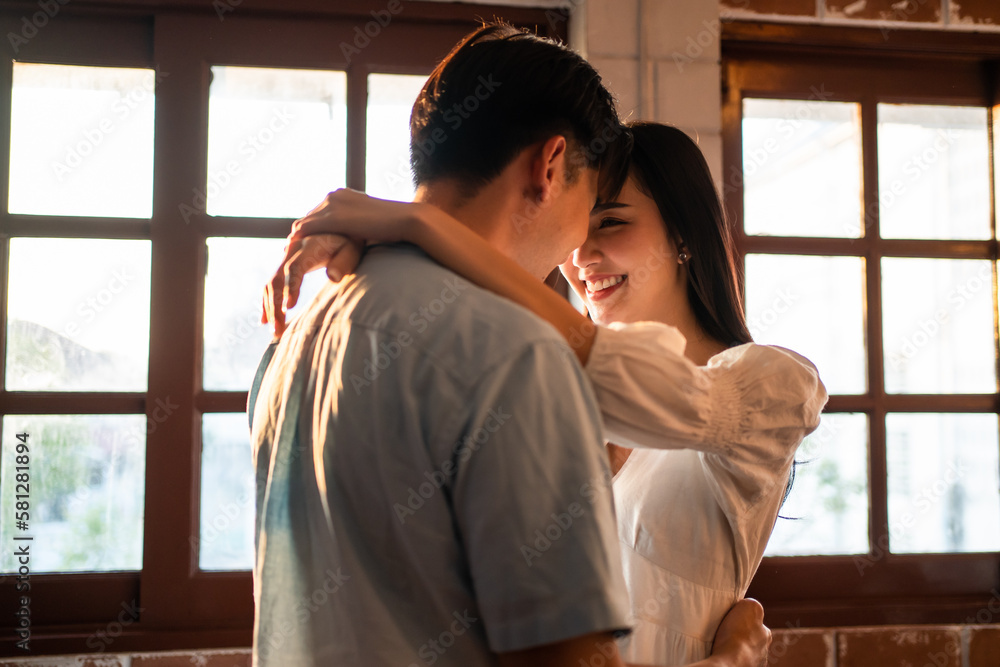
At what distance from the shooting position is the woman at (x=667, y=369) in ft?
2.53

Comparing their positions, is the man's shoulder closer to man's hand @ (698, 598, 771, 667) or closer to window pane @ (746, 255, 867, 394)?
man's hand @ (698, 598, 771, 667)

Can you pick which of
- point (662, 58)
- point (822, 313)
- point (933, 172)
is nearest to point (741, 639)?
Result: point (822, 313)

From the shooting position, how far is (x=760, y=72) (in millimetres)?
2096

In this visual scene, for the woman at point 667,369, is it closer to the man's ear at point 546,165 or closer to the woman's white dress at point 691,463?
the woman's white dress at point 691,463

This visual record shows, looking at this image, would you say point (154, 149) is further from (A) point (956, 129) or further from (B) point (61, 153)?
(A) point (956, 129)

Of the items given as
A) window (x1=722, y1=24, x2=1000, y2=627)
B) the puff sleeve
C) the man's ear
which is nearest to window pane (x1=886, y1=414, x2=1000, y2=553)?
window (x1=722, y1=24, x2=1000, y2=627)

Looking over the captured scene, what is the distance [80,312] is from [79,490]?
18.1 inches

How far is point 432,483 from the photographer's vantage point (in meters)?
0.62

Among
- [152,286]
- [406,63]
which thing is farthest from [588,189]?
[152,286]

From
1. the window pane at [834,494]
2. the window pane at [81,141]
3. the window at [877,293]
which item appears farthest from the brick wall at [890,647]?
the window pane at [81,141]

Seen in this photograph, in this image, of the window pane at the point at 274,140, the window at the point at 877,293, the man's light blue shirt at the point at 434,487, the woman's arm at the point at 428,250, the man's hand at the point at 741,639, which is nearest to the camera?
the man's light blue shirt at the point at 434,487

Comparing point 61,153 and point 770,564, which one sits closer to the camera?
point 61,153

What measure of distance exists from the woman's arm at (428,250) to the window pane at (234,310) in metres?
1.10

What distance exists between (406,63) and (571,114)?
3.99 ft
